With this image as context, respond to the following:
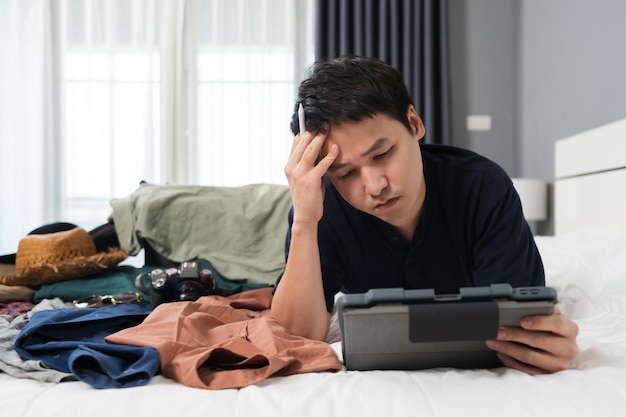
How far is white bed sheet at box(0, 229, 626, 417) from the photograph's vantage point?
701mm

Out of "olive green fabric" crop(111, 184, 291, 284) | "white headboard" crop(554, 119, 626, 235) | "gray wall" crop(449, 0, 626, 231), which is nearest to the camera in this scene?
"white headboard" crop(554, 119, 626, 235)

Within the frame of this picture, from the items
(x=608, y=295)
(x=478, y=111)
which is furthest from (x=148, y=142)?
(x=608, y=295)

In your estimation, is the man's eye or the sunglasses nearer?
the man's eye

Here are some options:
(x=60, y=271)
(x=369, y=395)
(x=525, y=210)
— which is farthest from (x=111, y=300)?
(x=525, y=210)

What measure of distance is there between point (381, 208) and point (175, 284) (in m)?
0.71

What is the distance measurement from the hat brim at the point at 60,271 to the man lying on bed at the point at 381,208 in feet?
3.15

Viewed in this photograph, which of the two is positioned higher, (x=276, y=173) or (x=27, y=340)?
(x=276, y=173)

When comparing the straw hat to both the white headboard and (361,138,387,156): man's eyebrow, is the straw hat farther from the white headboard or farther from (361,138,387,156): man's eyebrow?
the white headboard

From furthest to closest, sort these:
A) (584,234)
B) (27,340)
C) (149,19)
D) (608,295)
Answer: (149,19) → (584,234) → (608,295) → (27,340)

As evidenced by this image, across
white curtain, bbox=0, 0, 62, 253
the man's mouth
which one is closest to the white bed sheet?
the man's mouth

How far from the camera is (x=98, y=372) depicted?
81 cm

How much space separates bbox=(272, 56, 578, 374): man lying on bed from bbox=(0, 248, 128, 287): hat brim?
961 mm

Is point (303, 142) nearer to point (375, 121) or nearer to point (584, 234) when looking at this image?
point (375, 121)

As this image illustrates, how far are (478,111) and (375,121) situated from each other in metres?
2.85
